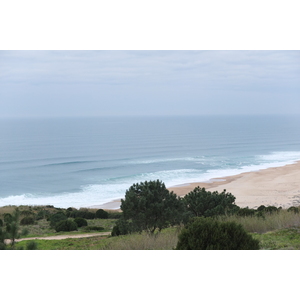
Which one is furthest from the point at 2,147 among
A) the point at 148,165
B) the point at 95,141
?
the point at 148,165

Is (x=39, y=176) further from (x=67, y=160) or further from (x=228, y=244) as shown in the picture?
(x=228, y=244)

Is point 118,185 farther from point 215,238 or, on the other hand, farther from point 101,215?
point 215,238

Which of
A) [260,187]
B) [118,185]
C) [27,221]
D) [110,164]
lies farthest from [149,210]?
[110,164]

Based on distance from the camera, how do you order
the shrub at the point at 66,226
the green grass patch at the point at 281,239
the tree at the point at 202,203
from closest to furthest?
the green grass patch at the point at 281,239, the tree at the point at 202,203, the shrub at the point at 66,226

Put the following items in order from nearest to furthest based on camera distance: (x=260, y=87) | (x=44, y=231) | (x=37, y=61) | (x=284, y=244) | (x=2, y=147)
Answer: (x=284, y=244), (x=44, y=231), (x=2, y=147), (x=260, y=87), (x=37, y=61)

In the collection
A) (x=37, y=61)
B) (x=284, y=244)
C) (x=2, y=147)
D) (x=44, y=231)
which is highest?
(x=37, y=61)

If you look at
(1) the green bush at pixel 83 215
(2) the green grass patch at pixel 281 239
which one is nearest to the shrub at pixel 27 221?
(1) the green bush at pixel 83 215

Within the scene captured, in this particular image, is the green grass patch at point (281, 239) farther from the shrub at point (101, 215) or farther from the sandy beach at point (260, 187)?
the sandy beach at point (260, 187)
